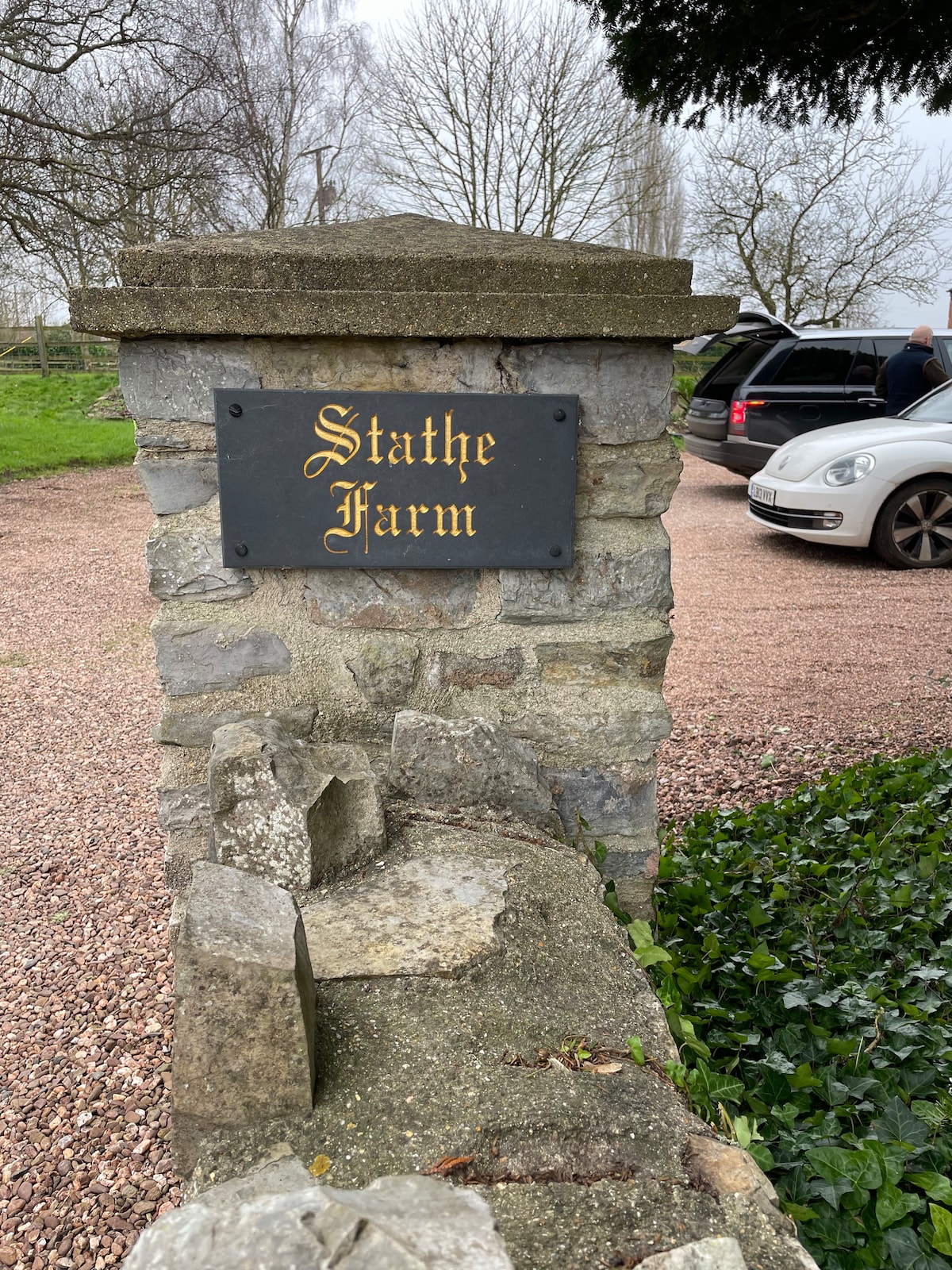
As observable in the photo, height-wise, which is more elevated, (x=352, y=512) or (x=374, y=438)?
(x=374, y=438)

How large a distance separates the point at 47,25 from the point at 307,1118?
10086mm

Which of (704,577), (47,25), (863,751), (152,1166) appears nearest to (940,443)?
(704,577)

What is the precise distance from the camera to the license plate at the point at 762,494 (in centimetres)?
776

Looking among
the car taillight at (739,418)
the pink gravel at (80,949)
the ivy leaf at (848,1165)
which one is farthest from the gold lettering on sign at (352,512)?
the car taillight at (739,418)

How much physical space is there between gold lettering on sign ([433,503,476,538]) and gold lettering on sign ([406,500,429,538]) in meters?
0.03

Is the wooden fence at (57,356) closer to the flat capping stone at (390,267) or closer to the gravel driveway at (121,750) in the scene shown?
the gravel driveway at (121,750)

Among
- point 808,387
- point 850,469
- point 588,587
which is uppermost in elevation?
point 808,387

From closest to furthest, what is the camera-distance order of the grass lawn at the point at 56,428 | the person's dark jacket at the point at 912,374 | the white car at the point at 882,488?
the white car at the point at 882,488, the person's dark jacket at the point at 912,374, the grass lawn at the point at 56,428

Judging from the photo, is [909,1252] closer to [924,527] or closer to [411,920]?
[411,920]

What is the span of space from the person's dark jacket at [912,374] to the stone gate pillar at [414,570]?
749 centimetres

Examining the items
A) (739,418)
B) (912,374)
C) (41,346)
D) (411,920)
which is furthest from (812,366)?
(41,346)

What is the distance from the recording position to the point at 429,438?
2367mm

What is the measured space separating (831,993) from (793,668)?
290cm

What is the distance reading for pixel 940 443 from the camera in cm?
707
